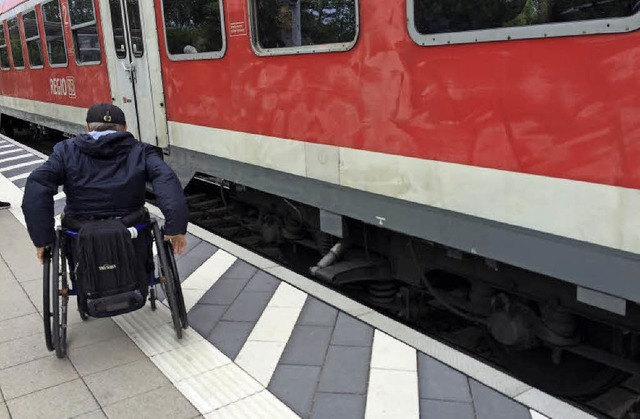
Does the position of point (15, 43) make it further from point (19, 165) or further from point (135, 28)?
point (135, 28)

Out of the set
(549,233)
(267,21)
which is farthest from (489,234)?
(267,21)

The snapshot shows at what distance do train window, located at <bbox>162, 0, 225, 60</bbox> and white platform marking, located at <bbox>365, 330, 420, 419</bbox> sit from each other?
2.81 metres

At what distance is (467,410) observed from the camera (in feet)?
8.93

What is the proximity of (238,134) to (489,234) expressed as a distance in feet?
8.25

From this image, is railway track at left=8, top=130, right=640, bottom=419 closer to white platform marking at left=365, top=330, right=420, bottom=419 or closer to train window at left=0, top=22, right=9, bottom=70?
white platform marking at left=365, top=330, right=420, bottom=419

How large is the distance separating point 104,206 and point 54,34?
22.2 ft

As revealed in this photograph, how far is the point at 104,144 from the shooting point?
3170 millimetres

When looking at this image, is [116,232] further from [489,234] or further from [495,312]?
[495,312]

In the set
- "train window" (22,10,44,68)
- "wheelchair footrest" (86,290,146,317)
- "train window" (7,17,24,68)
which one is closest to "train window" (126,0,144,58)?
"wheelchair footrest" (86,290,146,317)

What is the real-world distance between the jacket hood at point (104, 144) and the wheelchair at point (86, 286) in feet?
1.16

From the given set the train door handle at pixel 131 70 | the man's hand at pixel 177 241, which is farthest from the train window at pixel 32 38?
the man's hand at pixel 177 241

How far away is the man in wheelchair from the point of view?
10.1 ft

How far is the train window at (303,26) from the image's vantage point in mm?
3674

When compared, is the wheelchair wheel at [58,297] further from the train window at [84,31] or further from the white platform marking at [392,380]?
the train window at [84,31]
